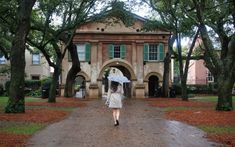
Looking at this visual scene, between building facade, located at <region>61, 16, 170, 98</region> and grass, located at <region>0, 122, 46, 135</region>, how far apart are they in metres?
29.5

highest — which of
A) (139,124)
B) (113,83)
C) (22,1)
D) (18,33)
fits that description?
(22,1)

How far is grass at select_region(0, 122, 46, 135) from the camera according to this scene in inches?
569

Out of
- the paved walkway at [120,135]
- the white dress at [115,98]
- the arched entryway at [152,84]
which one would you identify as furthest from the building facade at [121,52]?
the white dress at [115,98]

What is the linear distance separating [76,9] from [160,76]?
1742 centimetres

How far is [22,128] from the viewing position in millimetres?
15438

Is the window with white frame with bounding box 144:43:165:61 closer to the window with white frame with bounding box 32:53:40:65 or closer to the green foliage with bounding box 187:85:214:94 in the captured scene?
the green foliage with bounding box 187:85:214:94

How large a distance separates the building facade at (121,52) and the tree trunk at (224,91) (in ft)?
75.9

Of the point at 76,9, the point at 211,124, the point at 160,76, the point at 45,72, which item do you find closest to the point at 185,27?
the point at 76,9

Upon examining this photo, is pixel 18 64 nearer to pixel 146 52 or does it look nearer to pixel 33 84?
pixel 146 52

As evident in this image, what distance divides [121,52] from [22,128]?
32170 millimetres

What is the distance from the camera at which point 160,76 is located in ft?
156

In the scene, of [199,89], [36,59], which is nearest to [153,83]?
[199,89]

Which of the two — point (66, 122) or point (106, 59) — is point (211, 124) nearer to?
point (66, 122)

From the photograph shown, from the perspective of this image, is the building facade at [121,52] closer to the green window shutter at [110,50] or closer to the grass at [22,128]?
the green window shutter at [110,50]
